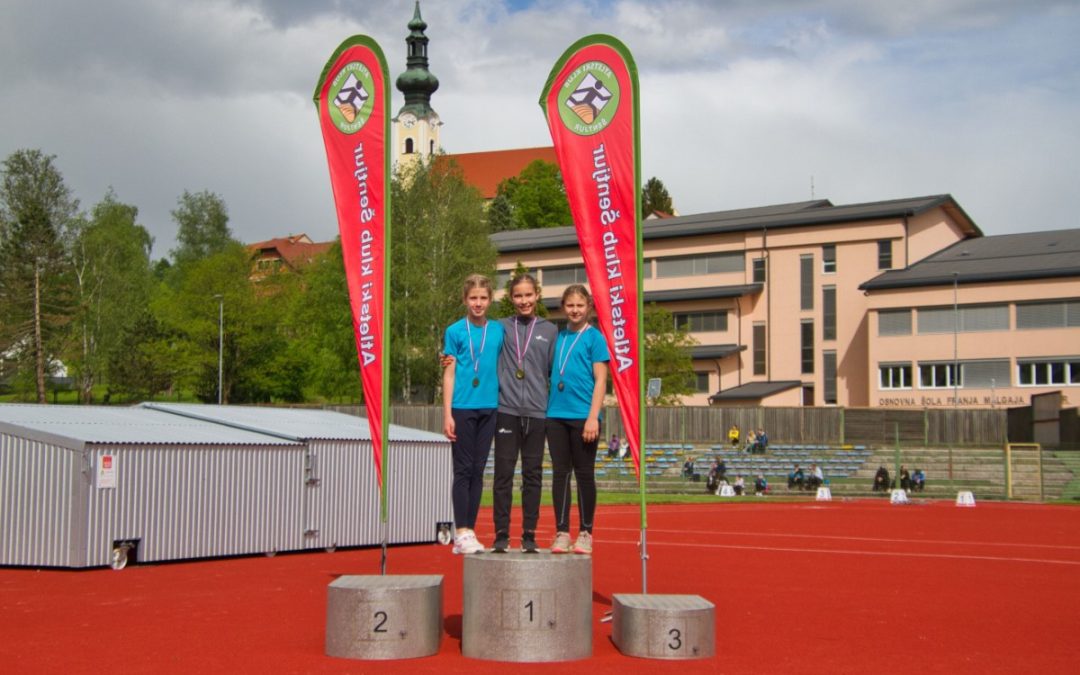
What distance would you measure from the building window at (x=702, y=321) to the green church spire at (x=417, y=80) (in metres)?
57.3

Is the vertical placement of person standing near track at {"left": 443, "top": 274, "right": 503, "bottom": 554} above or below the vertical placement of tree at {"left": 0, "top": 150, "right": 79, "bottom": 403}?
below

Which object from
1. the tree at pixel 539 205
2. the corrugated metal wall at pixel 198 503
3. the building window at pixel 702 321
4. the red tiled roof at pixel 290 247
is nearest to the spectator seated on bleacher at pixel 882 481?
the corrugated metal wall at pixel 198 503

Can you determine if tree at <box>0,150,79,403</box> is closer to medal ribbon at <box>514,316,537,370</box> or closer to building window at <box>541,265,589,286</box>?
building window at <box>541,265,589,286</box>

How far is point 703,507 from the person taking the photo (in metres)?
30.8

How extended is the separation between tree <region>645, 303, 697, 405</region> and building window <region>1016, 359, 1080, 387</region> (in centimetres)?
1712

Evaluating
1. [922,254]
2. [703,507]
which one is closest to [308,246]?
[922,254]

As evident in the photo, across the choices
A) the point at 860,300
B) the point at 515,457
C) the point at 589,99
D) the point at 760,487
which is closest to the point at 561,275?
the point at 860,300

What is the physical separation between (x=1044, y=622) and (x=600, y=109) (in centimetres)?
561

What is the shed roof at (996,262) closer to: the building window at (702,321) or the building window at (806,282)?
the building window at (806,282)

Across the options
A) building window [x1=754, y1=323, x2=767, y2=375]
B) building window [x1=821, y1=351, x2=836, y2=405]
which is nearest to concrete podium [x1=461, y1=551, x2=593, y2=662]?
building window [x1=821, y1=351, x2=836, y2=405]

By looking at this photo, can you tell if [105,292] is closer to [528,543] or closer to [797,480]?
[797,480]

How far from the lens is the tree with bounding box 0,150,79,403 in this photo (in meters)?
67.3

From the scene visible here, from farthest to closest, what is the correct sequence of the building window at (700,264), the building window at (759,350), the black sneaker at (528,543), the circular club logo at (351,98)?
the building window at (700,264)
the building window at (759,350)
the circular club logo at (351,98)
the black sneaker at (528,543)

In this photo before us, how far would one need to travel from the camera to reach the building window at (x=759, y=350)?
67.2 metres
